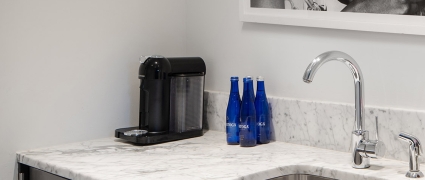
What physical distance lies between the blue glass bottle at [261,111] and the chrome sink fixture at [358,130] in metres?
0.38

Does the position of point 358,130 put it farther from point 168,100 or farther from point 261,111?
point 168,100

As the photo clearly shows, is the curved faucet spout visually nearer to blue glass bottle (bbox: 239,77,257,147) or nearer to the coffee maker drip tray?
blue glass bottle (bbox: 239,77,257,147)

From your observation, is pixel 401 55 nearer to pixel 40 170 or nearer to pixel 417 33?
pixel 417 33

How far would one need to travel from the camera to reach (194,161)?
72.7 inches

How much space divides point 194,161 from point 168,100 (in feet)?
1.15

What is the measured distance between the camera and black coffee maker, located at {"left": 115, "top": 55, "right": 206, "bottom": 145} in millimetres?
2100

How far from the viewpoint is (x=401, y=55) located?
1798 millimetres

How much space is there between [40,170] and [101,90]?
0.37 meters

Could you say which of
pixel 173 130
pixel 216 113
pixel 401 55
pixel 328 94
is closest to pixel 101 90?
pixel 173 130

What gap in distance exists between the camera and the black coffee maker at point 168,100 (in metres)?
2.10

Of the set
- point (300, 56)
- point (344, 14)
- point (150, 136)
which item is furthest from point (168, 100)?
point (344, 14)

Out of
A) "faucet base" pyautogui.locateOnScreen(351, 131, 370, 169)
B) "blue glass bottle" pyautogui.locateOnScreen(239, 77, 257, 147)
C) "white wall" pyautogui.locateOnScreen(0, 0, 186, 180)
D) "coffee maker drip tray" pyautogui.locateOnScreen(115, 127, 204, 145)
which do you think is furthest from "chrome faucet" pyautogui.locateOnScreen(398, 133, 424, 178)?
"white wall" pyautogui.locateOnScreen(0, 0, 186, 180)

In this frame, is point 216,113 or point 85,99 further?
point 216,113

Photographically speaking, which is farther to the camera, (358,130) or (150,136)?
(150,136)
